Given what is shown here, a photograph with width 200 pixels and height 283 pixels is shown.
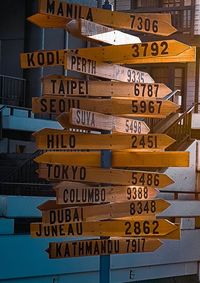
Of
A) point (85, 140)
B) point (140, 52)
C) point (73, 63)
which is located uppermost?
point (140, 52)

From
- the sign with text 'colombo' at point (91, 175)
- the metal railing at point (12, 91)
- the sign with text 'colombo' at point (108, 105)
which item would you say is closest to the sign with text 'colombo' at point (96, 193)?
the sign with text 'colombo' at point (91, 175)

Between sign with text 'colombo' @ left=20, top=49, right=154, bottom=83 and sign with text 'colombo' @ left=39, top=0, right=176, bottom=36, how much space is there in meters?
0.47

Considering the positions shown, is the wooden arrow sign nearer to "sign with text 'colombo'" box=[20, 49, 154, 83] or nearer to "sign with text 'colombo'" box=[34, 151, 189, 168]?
"sign with text 'colombo'" box=[34, 151, 189, 168]

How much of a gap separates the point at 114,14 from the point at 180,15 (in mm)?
18298

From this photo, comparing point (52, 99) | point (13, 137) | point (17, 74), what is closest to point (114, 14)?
point (52, 99)

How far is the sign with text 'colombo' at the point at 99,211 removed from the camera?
8688mm

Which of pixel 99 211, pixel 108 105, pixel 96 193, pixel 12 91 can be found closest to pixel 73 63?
pixel 108 105

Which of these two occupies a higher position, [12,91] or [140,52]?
[140,52]

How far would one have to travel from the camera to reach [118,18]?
9250mm

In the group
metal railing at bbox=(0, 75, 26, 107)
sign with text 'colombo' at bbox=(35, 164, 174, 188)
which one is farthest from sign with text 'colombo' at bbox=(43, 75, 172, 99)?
metal railing at bbox=(0, 75, 26, 107)

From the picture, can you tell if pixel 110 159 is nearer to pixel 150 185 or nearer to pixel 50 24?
pixel 150 185

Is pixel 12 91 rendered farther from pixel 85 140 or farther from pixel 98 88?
pixel 85 140

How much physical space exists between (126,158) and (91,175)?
52 centimetres

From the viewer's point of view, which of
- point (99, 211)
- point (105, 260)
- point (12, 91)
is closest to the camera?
point (99, 211)
